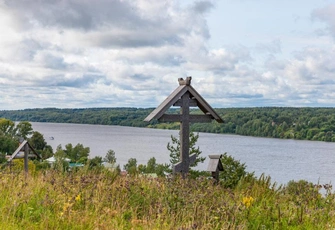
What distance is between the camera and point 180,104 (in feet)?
29.1

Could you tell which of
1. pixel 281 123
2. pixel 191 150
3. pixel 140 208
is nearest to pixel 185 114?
pixel 140 208

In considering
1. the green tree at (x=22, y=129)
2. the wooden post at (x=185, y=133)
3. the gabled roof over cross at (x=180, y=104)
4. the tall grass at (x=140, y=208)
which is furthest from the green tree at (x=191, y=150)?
the green tree at (x=22, y=129)

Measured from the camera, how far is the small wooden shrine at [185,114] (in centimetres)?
864

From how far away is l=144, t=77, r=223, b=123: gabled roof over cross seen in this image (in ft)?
27.5

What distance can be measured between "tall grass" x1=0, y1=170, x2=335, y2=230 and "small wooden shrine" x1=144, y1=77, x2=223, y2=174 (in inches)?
82.0

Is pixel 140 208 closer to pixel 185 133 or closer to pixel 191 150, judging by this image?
pixel 185 133

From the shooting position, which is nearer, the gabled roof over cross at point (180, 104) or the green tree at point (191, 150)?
the gabled roof over cross at point (180, 104)

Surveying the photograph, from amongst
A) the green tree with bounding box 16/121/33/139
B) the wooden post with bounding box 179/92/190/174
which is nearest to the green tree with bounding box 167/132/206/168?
the wooden post with bounding box 179/92/190/174

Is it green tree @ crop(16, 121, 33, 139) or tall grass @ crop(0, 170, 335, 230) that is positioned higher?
tall grass @ crop(0, 170, 335, 230)

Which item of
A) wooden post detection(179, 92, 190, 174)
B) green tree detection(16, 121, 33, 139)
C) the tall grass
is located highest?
wooden post detection(179, 92, 190, 174)

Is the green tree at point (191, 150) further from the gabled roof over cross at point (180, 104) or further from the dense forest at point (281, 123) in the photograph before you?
the dense forest at point (281, 123)

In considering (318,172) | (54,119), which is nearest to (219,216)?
(318,172)

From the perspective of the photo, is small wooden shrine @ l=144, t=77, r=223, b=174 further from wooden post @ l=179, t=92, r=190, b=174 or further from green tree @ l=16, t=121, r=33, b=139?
green tree @ l=16, t=121, r=33, b=139

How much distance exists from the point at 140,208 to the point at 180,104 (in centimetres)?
360
